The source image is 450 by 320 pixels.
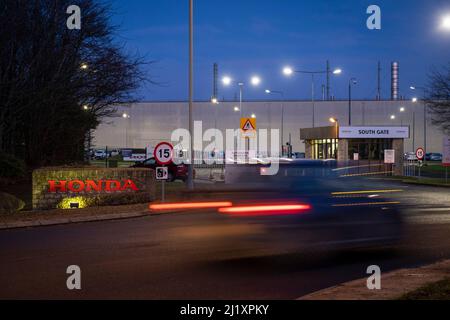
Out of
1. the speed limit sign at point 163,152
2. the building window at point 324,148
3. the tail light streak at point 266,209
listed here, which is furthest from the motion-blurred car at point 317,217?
the building window at point 324,148

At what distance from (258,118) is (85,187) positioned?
67.2 m

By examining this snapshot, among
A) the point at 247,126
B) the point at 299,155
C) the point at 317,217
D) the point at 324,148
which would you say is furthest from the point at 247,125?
the point at 299,155

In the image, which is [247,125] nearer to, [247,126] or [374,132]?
[247,126]

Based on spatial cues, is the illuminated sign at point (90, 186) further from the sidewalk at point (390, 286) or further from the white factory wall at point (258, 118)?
the white factory wall at point (258, 118)

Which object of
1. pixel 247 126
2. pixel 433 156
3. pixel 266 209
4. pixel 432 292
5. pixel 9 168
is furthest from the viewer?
pixel 433 156

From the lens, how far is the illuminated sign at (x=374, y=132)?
61188 millimetres

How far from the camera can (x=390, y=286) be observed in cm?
768

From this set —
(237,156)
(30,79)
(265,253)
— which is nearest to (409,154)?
(237,156)

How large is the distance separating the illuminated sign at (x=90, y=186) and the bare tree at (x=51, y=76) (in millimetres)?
7404

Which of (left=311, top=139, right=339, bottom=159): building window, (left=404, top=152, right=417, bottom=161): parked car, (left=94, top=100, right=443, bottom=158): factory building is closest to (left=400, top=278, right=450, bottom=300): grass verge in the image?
(left=311, top=139, right=339, bottom=159): building window

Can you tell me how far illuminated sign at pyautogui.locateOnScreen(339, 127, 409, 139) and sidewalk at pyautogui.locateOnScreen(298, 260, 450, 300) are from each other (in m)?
54.5

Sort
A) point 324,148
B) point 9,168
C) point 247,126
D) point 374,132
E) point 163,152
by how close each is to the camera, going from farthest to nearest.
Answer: point 324,148
point 374,132
point 247,126
point 9,168
point 163,152
